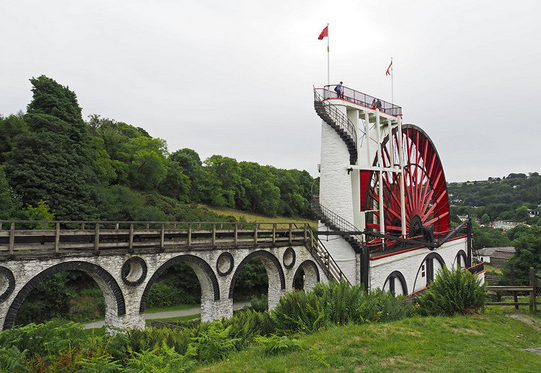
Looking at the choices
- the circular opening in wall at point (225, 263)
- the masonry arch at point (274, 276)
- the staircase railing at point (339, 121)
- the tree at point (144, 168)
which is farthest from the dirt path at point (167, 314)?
the tree at point (144, 168)

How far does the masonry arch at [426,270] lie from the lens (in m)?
21.5

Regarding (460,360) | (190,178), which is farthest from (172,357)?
(190,178)

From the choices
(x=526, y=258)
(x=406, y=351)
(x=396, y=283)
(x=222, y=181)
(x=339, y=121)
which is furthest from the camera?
(x=222, y=181)

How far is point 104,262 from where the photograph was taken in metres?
10.6

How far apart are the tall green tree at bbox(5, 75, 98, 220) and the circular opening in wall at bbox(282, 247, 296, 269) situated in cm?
1485

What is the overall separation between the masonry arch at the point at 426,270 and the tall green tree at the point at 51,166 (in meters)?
21.2

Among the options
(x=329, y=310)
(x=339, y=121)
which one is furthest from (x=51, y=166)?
(x=329, y=310)

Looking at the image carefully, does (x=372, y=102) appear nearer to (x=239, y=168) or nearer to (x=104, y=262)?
(x=104, y=262)

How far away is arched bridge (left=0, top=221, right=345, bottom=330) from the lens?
9.21 metres

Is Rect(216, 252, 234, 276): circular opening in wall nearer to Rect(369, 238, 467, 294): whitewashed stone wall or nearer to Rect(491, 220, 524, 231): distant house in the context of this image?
Rect(369, 238, 467, 294): whitewashed stone wall

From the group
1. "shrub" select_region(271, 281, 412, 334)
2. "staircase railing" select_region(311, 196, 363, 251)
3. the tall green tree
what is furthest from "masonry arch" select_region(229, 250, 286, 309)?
the tall green tree

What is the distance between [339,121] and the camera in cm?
1919

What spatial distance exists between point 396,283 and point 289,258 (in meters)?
7.28

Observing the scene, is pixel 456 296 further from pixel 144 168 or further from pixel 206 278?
pixel 144 168
